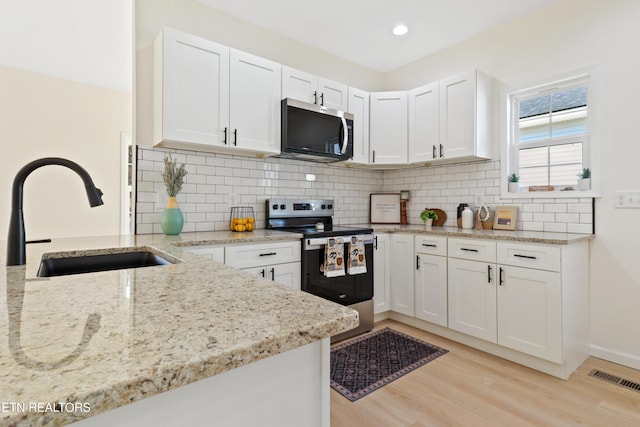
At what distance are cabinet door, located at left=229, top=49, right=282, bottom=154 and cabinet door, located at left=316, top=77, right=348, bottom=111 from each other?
455mm

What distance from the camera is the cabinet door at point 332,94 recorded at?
3092 millimetres

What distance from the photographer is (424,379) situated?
6.98 feet

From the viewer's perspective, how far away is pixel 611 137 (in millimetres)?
2418

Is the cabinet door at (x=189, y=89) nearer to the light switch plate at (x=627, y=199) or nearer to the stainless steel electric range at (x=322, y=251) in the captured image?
the stainless steel electric range at (x=322, y=251)

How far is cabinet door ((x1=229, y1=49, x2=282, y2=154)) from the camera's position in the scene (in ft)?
8.47

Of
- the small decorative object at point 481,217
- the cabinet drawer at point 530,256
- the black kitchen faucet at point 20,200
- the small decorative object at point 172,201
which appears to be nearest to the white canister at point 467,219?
the small decorative object at point 481,217

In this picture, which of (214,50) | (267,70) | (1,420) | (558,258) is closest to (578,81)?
(558,258)

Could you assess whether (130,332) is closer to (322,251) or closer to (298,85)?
(322,251)

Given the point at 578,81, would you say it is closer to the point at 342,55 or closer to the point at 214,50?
the point at 342,55

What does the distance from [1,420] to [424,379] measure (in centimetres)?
223

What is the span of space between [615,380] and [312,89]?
3.08m

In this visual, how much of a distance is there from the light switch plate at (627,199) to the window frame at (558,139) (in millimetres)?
121

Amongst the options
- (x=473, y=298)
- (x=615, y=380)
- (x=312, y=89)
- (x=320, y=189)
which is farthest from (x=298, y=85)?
(x=615, y=380)

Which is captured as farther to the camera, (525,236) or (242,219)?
(242,219)
